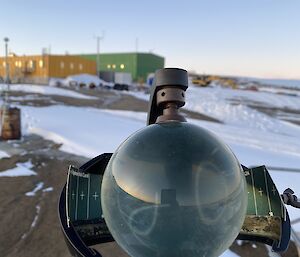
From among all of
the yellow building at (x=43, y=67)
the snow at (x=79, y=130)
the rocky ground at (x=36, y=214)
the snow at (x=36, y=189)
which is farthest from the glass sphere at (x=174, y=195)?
the yellow building at (x=43, y=67)

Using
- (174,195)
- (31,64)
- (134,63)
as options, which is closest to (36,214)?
(174,195)

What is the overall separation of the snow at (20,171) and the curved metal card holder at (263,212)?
23.1 ft

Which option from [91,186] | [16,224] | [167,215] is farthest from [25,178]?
[167,215]

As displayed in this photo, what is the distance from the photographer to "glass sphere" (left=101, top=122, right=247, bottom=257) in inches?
35.3

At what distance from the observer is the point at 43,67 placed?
4931 cm

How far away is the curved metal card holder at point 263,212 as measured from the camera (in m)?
1.21

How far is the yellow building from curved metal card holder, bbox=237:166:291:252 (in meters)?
51.2

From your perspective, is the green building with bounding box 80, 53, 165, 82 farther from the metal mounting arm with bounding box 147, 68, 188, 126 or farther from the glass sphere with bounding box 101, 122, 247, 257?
the glass sphere with bounding box 101, 122, 247, 257

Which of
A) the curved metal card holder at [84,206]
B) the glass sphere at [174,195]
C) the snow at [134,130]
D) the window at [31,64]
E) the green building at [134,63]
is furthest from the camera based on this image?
the green building at [134,63]

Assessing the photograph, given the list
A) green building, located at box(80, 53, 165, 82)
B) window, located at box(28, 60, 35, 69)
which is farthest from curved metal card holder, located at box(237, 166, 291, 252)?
green building, located at box(80, 53, 165, 82)

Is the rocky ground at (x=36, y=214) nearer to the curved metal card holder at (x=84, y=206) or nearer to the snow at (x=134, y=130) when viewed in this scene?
the snow at (x=134, y=130)

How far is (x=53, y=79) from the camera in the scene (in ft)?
161

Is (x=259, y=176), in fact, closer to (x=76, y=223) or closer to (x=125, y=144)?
(x=125, y=144)

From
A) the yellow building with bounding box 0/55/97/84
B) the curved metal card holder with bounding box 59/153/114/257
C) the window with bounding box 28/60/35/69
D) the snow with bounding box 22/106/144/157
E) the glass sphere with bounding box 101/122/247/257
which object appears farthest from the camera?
the window with bounding box 28/60/35/69
